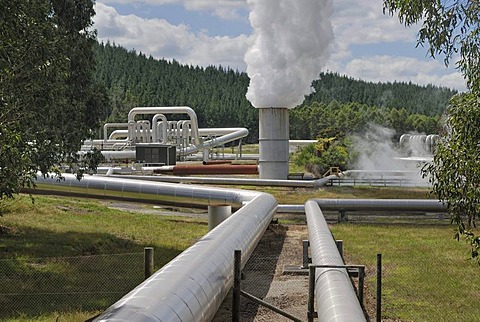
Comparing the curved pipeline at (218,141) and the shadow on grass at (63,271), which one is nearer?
the shadow on grass at (63,271)

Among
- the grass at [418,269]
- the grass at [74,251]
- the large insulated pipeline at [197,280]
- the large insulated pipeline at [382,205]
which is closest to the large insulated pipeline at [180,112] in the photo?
the grass at [74,251]

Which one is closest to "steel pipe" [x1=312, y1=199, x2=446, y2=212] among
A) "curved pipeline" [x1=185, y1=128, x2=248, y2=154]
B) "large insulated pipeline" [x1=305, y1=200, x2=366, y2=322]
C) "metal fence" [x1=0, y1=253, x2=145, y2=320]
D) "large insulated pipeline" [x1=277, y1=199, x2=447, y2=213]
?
"large insulated pipeline" [x1=277, y1=199, x2=447, y2=213]

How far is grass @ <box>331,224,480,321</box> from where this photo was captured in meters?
16.0

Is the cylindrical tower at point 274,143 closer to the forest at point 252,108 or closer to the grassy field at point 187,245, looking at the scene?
the grassy field at point 187,245

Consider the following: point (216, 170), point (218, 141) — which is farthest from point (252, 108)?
point (216, 170)

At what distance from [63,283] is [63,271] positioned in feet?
4.00

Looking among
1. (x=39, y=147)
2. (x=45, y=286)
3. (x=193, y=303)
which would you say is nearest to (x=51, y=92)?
(x=39, y=147)

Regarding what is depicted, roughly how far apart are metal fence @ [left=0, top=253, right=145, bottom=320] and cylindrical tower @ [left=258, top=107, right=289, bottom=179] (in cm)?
2807

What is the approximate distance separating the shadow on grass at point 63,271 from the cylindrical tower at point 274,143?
2404cm

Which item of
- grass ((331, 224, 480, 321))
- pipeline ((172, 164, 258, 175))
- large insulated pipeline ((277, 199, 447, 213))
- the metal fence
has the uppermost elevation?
pipeline ((172, 164, 258, 175))

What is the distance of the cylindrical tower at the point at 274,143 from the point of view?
48562mm

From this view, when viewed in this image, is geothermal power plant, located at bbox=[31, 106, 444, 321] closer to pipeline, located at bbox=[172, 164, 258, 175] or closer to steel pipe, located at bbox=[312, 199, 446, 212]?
steel pipe, located at bbox=[312, 199, 446, 212]

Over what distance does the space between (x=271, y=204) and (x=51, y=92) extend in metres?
14.1

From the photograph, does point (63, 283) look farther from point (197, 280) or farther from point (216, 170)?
point (216, 170)
